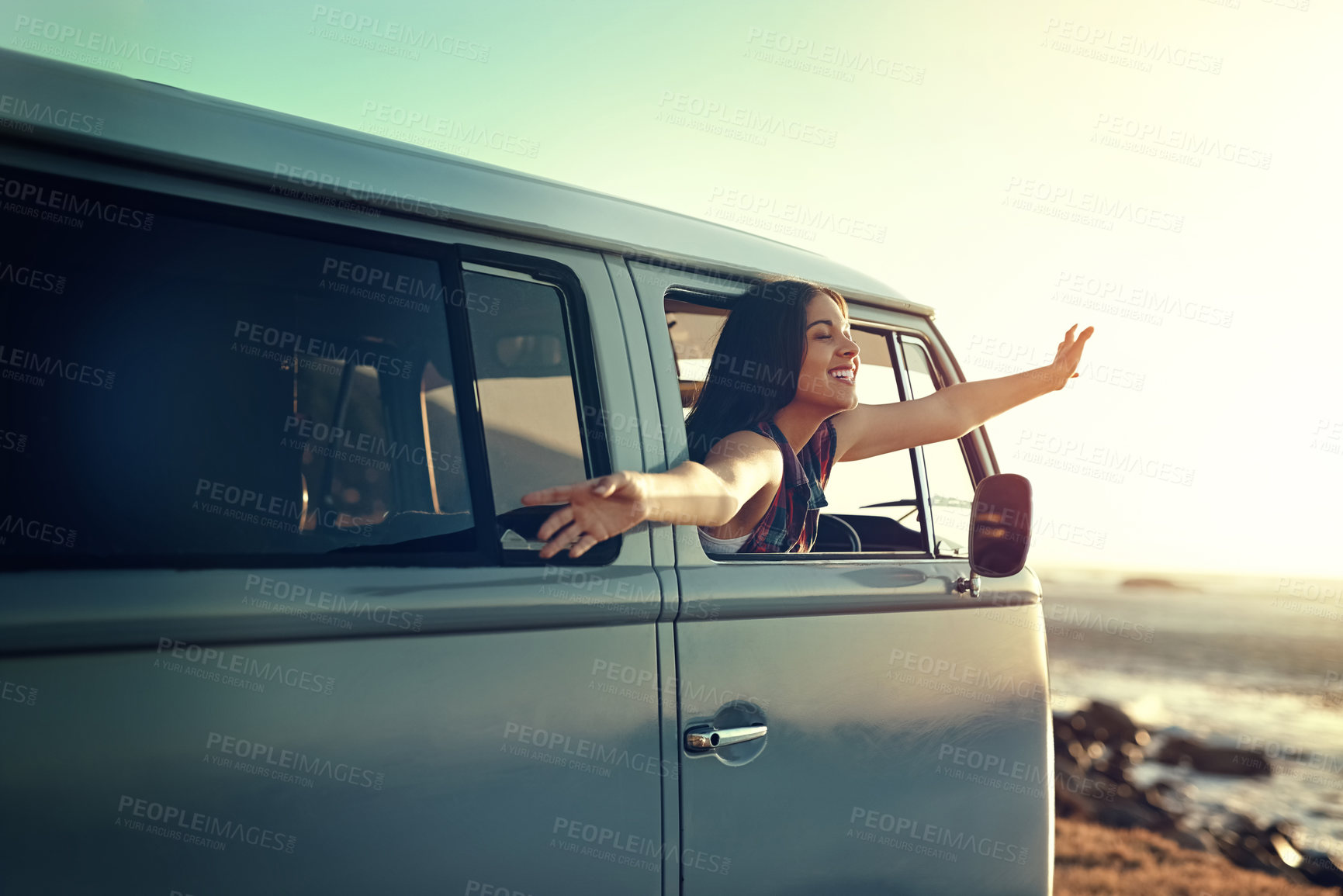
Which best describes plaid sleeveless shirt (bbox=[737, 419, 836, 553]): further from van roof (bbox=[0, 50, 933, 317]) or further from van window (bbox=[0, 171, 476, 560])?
van window (bbox=[0, 171, 476, 560])

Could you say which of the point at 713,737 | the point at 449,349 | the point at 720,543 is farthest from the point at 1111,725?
the point at 449,349

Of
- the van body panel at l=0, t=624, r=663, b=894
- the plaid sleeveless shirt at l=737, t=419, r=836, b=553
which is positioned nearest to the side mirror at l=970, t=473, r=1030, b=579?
the plaid sleeveless shirt at l=737, t=419, r=836, b=553

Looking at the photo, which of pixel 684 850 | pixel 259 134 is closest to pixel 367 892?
pixel 684 850

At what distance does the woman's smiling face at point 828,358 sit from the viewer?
2.55 m

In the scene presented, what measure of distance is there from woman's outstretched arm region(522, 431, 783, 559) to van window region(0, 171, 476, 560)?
20 cm

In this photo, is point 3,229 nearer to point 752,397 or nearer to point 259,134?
point 259,134

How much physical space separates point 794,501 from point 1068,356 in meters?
1.18

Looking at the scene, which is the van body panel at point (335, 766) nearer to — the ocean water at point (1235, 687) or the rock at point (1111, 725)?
Result: the ocean water at point (1235, 687)

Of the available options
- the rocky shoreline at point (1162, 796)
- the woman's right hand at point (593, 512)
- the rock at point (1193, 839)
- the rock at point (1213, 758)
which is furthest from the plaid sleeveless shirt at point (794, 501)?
the rock at point (1213, 758)

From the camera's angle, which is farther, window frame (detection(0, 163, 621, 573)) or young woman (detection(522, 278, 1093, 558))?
young woman (detection(522, 278, 1093, 558))

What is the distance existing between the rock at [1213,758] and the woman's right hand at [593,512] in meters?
20.8

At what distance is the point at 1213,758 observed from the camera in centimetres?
1898

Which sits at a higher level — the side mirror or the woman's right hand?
the woman's right hand

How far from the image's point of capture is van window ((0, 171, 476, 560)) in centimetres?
145
